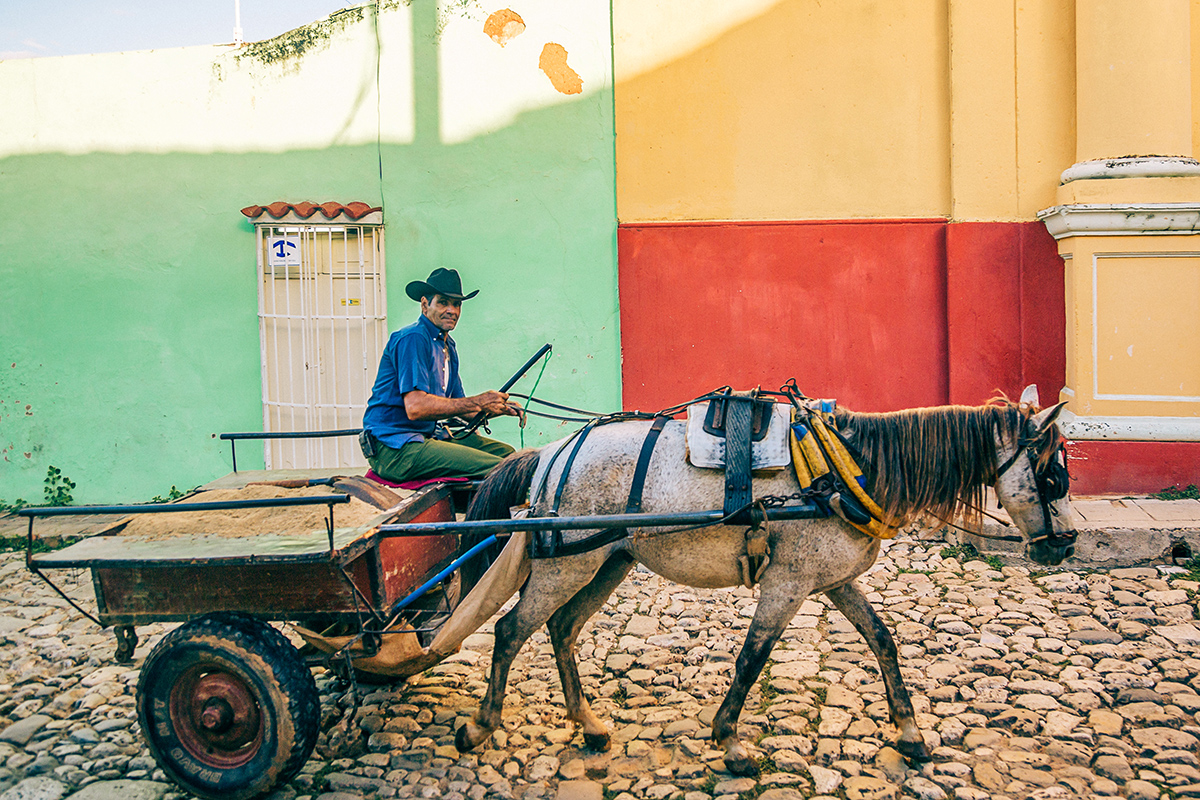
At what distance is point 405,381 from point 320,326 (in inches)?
152

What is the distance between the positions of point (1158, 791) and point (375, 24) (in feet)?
23.9

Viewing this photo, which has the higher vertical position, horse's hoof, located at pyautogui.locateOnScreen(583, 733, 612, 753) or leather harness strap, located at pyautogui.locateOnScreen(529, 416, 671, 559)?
leather harness strap, located at pyautogui.locateOnScreen(529, 416, 671, 559)

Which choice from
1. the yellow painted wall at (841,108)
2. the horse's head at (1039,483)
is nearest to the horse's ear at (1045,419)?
the horse's head at (1039,483)

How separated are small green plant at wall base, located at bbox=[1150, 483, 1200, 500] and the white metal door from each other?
6.15 m

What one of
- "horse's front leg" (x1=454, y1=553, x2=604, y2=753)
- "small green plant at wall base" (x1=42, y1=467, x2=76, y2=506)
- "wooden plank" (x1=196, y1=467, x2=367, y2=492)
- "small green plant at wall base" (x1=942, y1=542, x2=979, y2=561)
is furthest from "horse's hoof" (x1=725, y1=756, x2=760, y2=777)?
"small green plant at wall base" (x1=42, y1=467, x2=76, y2=506)

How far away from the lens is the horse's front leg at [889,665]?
3.34m

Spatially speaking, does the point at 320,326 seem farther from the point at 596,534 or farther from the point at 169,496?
the point at 596,534

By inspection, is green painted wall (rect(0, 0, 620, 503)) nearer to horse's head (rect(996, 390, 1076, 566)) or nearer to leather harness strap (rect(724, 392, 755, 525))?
leather harness strap (rect(724, 392, 755, 525))

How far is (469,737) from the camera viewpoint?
3.50m

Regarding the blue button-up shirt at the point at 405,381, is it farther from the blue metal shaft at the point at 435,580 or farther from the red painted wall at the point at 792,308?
the red painted wall at the point at 792,308

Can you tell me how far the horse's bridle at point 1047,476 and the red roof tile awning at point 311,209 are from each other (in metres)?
5.66

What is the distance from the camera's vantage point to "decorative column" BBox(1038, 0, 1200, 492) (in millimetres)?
6242

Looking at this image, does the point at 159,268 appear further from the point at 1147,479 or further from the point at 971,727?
the point at 1147,479

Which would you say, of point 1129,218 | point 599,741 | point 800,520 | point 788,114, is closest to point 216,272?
point 788,114
